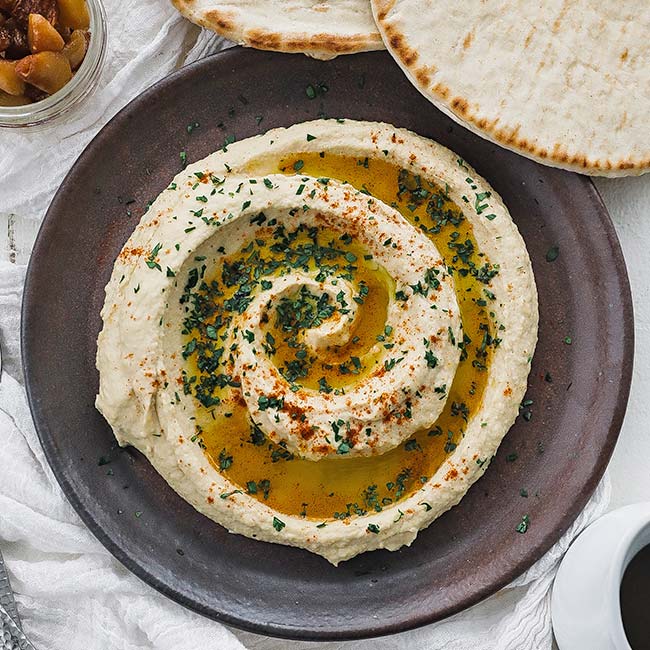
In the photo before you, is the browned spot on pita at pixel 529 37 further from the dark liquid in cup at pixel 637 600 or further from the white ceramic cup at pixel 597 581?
the dark liquid in cup at pixel 637 600

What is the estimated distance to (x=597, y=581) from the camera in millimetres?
2535

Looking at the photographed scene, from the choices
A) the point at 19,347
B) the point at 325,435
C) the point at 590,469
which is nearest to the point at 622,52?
the point at 590,469

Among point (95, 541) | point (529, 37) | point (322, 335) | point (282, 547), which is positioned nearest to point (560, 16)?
point (529, 37)

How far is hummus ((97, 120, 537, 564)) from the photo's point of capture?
266 centimetres

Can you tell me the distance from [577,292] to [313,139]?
0.89 meters

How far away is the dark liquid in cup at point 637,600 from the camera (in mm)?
2543

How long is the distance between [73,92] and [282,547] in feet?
4.81

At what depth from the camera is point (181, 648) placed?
2.81 meters

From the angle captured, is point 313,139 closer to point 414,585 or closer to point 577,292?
point 577,292

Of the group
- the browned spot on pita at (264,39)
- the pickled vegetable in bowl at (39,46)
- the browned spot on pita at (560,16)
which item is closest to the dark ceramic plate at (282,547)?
the browned spot on pita at (264,39)

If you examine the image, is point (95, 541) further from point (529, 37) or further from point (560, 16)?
point (560, 16)

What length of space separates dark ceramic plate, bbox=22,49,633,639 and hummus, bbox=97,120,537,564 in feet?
0.43

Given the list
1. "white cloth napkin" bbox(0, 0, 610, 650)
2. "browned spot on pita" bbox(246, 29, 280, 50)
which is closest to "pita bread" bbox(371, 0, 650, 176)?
"browned spot on pita" bbox(246, 29, 280, 50)

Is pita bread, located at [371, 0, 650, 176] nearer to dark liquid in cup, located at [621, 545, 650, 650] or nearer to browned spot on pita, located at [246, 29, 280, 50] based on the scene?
browned spot on pita, located at [246, 29, 280, 50]
